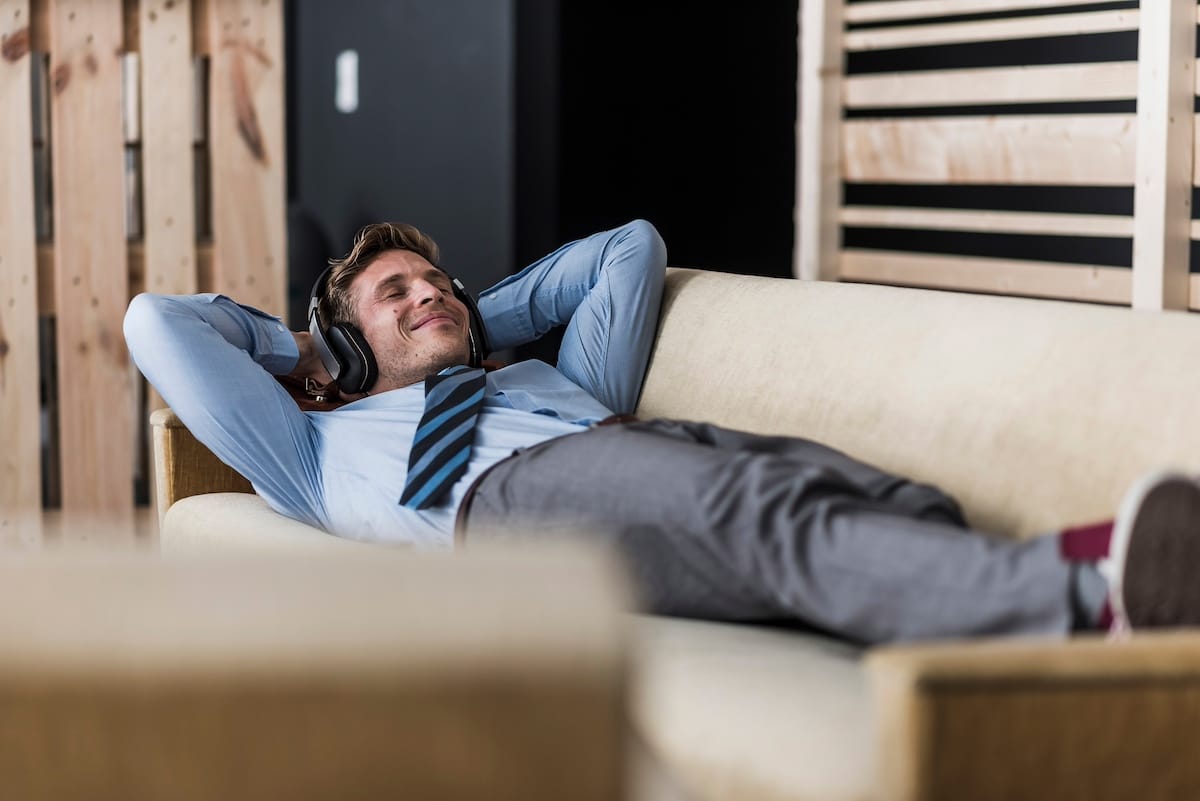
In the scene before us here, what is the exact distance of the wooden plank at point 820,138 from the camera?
391 centimetres

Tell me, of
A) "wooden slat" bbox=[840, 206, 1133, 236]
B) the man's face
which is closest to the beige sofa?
the man's face

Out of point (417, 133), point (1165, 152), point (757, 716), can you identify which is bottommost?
point (757, 716)

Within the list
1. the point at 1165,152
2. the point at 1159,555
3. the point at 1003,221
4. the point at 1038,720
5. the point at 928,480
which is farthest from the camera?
the point at 1003,221

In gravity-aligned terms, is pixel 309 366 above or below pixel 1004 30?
below

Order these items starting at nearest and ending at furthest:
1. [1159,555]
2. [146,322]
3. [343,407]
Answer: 1. [1159,555]
2. [146,322]
3. [343,407]

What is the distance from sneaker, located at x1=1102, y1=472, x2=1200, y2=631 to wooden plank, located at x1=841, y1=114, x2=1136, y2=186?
6.95ft

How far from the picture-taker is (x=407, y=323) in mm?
2543

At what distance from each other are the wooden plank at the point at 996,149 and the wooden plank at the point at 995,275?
0.20 metres

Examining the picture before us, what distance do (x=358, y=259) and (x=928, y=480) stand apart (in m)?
1.18

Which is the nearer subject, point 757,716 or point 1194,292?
point 757,716

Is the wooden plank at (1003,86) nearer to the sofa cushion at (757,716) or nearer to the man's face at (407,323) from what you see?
the man's face at (407,323)

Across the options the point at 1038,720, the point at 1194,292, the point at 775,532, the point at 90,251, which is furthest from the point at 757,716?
the point at 90,251

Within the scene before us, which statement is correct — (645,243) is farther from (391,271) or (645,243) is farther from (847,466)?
(847,466)

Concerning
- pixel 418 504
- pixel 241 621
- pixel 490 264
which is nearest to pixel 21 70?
pixel 490 264
